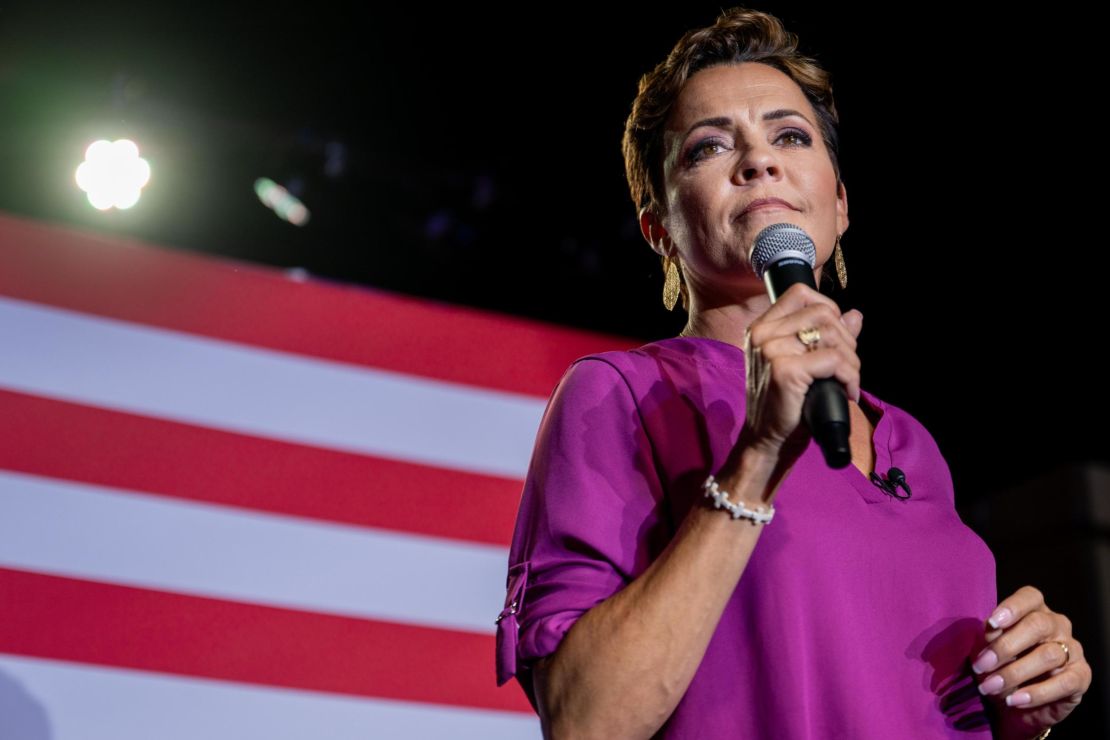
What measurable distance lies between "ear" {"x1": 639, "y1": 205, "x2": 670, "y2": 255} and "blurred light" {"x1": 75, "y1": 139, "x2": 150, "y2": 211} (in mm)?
2117

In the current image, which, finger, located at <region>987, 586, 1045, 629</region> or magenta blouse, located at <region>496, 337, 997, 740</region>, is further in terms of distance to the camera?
finger, located at <region>987, 586, 1045, 629</region>

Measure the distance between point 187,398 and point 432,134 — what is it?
1.52 meters

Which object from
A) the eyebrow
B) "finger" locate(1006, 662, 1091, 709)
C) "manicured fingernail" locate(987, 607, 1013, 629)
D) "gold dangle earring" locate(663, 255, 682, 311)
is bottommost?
"finger" locate(1006, 662, 1091, 709)

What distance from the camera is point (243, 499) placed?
2365 mm

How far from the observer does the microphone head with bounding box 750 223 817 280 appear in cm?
108

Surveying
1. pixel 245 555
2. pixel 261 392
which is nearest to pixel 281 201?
pixel 261 392

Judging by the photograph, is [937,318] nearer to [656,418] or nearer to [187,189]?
[187,189]

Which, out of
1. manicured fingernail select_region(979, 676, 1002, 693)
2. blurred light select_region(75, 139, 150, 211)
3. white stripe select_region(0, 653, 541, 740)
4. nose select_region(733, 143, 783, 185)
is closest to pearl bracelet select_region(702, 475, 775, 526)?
manicured fingernail select_region(979, 676, 1002, 693)

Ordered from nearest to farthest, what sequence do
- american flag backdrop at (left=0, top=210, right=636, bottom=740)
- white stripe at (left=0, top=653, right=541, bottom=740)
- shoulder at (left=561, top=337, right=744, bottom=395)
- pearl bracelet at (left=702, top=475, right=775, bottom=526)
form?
pearl bracelet at (left=702, top=475, right=775, bottom=526), shoulder at (left=561, top=337, right=744, bottom=395), white stripe at (left=0, top=653, right=541, bottom=740), american flag backdrop at (left=0, top=210, right=636, bottom=740)

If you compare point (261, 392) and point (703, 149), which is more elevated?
point (261, 392)

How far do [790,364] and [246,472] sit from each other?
1.80m

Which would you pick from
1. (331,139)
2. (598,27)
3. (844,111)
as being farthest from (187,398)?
(844,111)

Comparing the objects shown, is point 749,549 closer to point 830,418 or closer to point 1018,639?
point 830,418

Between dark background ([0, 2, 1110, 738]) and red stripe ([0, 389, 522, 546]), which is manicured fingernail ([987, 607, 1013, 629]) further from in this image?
dark background ([0, 2, 1110, 738])
